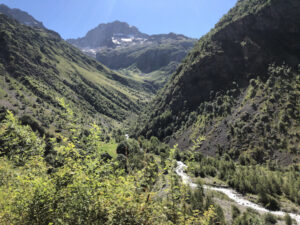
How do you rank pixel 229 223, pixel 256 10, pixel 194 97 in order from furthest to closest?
pixel 194 97
pixel 256 10
pixel 229 223

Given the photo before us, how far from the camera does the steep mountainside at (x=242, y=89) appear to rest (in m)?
59.8

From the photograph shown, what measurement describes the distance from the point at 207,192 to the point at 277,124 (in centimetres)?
3334

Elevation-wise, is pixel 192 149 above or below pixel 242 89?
below

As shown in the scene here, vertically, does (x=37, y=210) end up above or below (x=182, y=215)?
below

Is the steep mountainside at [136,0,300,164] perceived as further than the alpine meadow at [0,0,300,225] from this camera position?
Yes

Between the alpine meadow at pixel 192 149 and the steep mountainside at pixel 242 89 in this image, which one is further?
the steep mountainside at pixel 242 89

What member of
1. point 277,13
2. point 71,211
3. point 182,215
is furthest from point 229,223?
point 277,13

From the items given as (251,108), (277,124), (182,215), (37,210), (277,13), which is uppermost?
(277,13)

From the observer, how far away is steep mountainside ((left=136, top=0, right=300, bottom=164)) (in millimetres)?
59844

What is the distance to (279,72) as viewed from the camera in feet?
232

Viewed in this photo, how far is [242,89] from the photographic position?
81250 mm

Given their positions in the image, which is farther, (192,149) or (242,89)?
(242,89)

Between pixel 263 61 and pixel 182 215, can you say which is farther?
pixel 263 61

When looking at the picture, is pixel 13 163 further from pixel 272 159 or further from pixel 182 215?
pixel 272 159
